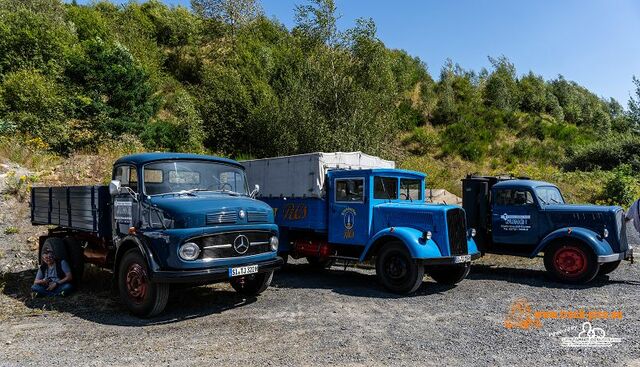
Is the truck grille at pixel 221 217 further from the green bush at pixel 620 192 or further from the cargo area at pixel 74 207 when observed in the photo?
the green bush at pixel 620 192

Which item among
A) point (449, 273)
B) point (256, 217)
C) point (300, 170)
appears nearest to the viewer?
point (256, 217)

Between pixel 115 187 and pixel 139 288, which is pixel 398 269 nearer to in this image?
pixel 139 288

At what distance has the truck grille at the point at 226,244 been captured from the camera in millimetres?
5879

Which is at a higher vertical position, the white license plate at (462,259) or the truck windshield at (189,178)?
the truck windshield at (189,178)

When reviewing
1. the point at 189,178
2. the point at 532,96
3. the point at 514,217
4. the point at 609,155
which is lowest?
the point at 514,217

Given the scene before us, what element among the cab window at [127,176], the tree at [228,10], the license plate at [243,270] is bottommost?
the license plate at [243,270]

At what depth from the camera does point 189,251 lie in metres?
5.75

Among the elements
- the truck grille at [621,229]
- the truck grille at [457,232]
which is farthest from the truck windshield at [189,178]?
the truck grille at [621,229]

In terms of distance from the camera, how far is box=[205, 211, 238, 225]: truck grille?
5.91 metres

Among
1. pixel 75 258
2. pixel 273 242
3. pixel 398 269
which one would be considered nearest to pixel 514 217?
pixel 398 269

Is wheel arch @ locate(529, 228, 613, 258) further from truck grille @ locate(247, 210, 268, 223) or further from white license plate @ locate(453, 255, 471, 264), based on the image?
truck grille @ locate(247, 210, 268, 223)

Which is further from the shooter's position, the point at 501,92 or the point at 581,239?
the point at 501,92

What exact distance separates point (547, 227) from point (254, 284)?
6.34m

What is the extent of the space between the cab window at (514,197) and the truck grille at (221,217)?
650 cm
